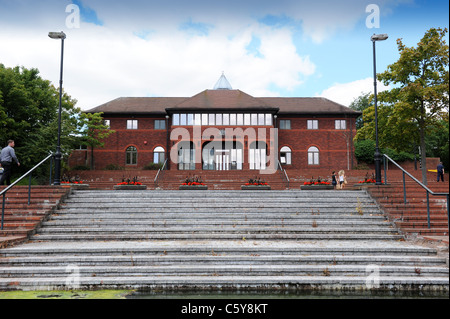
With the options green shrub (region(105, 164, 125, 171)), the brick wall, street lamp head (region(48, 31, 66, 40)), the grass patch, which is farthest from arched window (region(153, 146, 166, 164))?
the grass patch

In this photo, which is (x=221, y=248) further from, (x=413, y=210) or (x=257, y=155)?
(x=257, y=155)

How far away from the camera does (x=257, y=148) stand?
A: 35.2 meters

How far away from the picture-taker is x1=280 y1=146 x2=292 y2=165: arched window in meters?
37.7

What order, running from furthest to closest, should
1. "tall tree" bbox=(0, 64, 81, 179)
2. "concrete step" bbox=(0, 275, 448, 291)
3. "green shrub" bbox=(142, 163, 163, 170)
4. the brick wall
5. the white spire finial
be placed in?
the white spire finial < the brick wall < "green shrub" bbox=(142, 163, 163, 170) < "tall tree" bbox=(0, 64, 81, 179) < "concrete step" bbox=(0, 275, 448, 291)

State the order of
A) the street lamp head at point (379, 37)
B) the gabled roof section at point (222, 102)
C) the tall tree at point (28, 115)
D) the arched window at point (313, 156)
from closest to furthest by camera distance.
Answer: the street lamp head at point (379, 37), the tall tree at point (28, 115), the gabled roof section at point (222, 102), the arched window at point (313, 156)

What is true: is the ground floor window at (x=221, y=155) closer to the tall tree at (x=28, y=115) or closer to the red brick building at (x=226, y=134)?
the red brick building at (x=226, y=134)

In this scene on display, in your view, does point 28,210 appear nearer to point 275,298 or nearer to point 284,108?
point 275,298

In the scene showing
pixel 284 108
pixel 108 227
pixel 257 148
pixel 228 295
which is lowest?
pixel 228 295

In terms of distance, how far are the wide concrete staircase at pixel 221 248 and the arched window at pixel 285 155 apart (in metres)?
26.7

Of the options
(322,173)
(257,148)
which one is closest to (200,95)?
(257,148)

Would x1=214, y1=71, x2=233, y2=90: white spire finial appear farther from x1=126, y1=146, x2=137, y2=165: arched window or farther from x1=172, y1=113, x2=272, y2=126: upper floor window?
x1=126, y1=146, x2=137, y2=165: arched window

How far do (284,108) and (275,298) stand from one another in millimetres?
34901

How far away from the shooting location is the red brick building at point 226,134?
34.6 metres

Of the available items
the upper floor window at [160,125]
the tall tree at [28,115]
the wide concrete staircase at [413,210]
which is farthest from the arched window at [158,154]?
the wide concrete staircase at [413,210]
